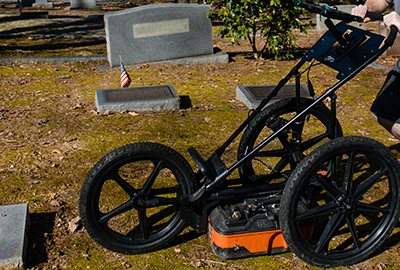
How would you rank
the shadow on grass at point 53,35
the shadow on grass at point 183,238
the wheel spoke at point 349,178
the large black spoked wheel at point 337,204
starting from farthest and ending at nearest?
1. the shadow on grass at point 53,35
2. the shadow on grass at point 183,238
3. the wheel spoke at point 349,178
4. the large black spoked wheel at point 337,204

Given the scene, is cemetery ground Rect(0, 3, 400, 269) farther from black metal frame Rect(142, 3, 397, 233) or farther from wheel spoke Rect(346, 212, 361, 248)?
black metal frame Rect(142, 3, 397, 233)

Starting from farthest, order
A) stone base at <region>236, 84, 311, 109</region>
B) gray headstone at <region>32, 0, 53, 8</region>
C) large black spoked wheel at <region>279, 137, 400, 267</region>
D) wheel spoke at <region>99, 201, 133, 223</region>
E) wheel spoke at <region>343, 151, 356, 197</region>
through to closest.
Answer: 1. gray headstone at <region>32, 0, 53, 8</region>
2. stone base at <region>236, 84, 311, 109</region>
3. wheel spoke at <region>99, 201, 133, 223</region>
4. wheel spoke at <region>343, 151, 356, 197</region>
5. large black spoked wheel at <region>279, 137, 400, 267</region>

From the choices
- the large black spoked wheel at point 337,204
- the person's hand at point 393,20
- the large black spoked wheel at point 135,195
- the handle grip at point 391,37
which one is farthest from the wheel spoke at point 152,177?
the person's hand at point 393,20

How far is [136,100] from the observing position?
5.39 meters

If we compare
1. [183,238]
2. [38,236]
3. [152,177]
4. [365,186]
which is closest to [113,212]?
[152,177]

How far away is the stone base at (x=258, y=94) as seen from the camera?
5.41m

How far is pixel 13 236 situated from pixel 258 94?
378cm

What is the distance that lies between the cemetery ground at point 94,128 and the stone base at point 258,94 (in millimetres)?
169

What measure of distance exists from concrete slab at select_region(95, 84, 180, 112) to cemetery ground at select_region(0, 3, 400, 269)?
99 mm

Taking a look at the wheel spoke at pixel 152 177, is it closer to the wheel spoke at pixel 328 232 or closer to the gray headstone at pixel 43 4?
the wheel spoke at pixel 328 232

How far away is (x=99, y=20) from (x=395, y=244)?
11.9 meters

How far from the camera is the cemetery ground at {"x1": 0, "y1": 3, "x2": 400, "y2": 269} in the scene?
9.40 feet

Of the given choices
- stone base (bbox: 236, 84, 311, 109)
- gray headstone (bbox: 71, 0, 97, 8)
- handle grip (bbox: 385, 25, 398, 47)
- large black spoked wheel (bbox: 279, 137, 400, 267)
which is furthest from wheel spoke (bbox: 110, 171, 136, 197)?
gray headstone (bbox: 71, 0, 97, 8)

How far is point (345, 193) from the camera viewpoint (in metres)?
2.58
